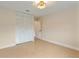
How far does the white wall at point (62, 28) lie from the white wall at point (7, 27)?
1957 millimetres

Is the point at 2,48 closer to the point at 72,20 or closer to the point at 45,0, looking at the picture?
the point at 72,20

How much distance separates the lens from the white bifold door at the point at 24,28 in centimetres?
432

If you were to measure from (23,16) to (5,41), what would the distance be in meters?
1.64

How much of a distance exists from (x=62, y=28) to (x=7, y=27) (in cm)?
235

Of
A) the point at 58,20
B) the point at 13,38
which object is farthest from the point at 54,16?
the point at 13,38

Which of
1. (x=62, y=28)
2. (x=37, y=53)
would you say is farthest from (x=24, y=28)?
(x=37, y=53)

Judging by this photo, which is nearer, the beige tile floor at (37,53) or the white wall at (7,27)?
the beige tile floor at (37,53)

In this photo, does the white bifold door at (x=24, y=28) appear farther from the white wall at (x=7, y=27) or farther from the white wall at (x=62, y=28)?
the white wall at (x=62, y=28)

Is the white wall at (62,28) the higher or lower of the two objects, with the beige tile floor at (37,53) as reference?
higher

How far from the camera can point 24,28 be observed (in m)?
4.71

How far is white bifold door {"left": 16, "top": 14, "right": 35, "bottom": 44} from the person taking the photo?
14.2ft

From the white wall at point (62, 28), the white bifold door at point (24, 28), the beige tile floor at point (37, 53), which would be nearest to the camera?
the beige tile floor at point (37, 53)

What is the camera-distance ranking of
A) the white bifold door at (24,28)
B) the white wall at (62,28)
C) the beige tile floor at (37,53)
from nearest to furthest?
the beige tile floor at (37,53)
the white wall at (62,28)
the white bifold door at (24,28)

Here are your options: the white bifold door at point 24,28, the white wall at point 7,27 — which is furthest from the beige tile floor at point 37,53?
the white bifold door at point 24,28
